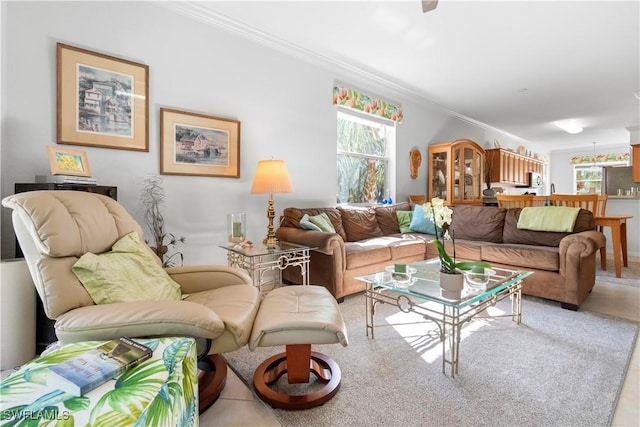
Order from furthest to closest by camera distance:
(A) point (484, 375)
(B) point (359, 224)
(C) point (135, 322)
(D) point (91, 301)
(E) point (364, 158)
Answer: (E) point (364, 158) → (B) point (359, 224) → (A) point (484, 375) → (D) point (91, 301) → (C) point (135, 322)

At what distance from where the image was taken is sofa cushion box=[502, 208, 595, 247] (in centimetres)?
304

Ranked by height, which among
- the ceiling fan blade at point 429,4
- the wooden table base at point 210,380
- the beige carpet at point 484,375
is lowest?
the beige carpet at point 484,375

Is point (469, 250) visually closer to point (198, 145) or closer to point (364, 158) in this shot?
point (364, 158)

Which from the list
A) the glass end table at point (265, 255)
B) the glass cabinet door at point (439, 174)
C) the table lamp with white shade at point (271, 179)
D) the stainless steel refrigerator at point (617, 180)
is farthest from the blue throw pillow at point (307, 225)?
the stainless steel refrigerator at point (617, 180)

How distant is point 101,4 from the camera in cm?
229

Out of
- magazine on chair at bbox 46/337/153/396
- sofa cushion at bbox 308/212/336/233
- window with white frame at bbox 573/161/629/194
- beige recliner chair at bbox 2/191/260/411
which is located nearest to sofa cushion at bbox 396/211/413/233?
sofa cushion at bbox 308/212/336/233

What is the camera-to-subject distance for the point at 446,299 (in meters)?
1.68

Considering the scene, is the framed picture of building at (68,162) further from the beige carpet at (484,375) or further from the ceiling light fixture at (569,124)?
the ceiling light fixture at (569,124)

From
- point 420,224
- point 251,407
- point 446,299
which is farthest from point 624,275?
point 251,407

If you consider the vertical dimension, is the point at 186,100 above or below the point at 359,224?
above

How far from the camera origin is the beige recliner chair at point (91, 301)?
1174 millimetres

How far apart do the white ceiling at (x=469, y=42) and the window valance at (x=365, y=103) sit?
0.90ft

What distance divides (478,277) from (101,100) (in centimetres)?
293

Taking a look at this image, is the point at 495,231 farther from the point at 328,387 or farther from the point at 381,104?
the point at 328,387
